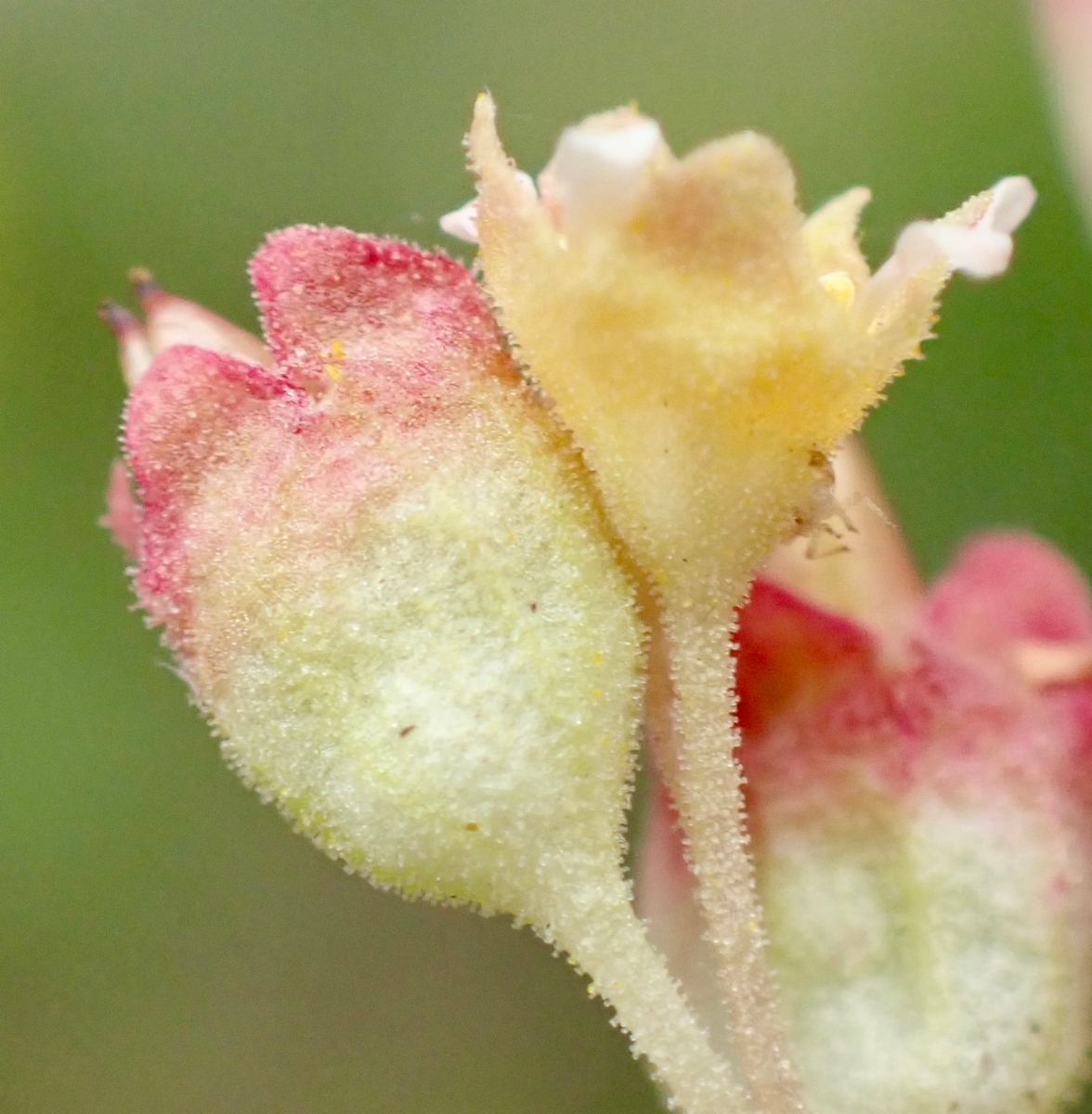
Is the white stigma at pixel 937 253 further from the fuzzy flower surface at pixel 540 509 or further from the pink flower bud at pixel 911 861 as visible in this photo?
the pink flower bud at pixel 911 861

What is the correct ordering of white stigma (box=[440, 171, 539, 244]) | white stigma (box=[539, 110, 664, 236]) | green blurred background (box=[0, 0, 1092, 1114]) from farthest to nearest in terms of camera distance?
1. green blurred background (box=[0, 0, 1092, 1114])
2. white stigma (box=[440, 171, 539, 244])
3. white stigma (box=[539, 110, 664, 236])

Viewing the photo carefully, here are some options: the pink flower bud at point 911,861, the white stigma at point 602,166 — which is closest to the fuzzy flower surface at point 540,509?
the white stigma at point 602,166

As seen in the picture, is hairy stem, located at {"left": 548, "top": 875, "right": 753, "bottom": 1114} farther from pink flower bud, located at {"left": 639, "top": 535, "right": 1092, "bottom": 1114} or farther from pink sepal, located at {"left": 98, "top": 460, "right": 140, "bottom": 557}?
pink sepal, located at {"left": 98, "top": 460, "right": 140, "bottom": 557}

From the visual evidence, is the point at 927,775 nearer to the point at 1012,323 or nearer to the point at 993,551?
the point at 993,551

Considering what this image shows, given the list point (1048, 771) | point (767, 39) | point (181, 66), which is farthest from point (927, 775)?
point (181, 66)

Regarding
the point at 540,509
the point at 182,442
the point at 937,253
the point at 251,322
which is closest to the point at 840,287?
the point at 937,253

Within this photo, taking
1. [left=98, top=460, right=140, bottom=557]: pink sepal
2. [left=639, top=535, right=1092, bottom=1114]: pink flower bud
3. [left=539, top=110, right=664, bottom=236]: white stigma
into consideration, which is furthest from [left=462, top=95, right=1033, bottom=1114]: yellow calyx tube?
[left=98, top=460, right=140, bottom=557]: pink sepal

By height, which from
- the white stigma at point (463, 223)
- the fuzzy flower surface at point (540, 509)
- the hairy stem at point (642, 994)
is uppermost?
the white stigma at point (463, 223)
